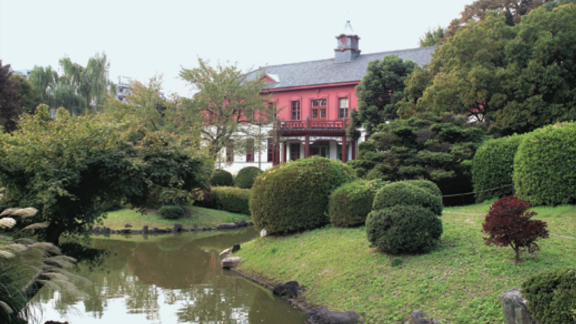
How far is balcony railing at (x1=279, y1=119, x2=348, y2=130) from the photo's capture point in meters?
30.4

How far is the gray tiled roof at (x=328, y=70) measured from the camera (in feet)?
104

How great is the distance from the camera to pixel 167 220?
20.8 meters

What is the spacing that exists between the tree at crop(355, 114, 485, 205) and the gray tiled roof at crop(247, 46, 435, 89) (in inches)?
611

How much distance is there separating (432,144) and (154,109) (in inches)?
591

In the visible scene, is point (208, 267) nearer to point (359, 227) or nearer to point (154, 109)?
point (359, 227)

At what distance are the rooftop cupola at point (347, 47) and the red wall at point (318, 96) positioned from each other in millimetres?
3570

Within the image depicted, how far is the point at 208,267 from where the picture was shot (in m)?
12.7

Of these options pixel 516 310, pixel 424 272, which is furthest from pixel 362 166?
pixel 516 310

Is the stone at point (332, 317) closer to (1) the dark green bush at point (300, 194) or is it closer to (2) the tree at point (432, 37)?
(1) the dark green bush at point (300, 194)

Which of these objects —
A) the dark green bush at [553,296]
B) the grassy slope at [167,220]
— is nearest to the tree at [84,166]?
the dark green bush at [553,296]

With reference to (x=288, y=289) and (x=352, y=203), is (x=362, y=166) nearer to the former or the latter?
(x=352, y=203)

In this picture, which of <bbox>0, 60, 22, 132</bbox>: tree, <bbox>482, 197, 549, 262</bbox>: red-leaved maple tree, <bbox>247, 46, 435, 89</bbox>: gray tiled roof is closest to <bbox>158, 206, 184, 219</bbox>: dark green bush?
<bbox>0, 60, 22, 132</bbox>: tree

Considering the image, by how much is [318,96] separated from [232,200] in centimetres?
1320

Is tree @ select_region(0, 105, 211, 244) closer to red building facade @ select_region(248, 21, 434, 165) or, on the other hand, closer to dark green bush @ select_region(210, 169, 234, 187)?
dark green bush @ select_region(210, 169, 234, 187)
